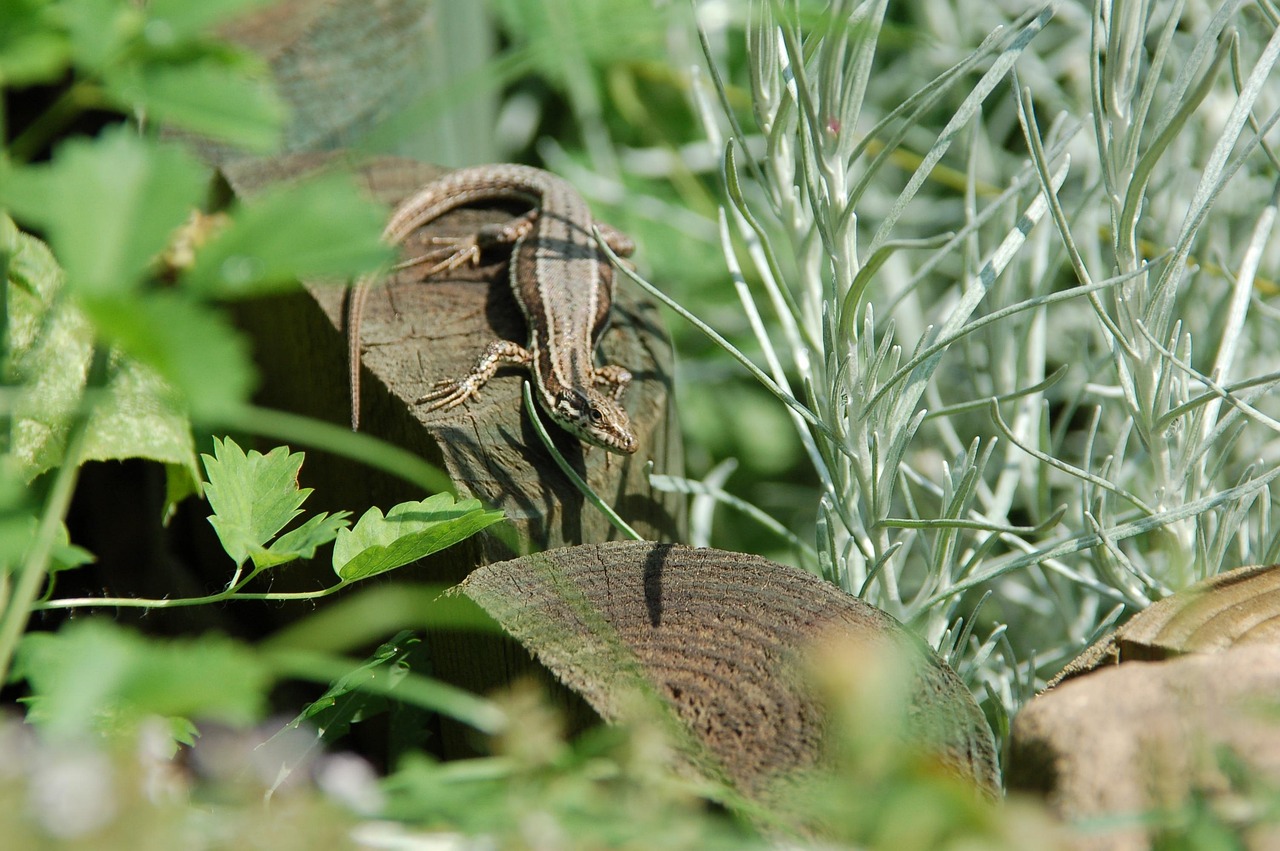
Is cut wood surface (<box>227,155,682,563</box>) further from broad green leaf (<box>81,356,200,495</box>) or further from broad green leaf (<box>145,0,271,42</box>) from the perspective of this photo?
broad green leaf (<box>145,0,271,42</box>)

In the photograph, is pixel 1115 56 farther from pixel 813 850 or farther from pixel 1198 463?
pixel 813 850

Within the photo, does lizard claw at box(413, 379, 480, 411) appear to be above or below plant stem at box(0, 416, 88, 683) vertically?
below

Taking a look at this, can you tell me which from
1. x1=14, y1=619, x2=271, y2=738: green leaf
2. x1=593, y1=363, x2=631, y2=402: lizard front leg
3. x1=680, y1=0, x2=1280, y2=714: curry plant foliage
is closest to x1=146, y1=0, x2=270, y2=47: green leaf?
x1=14, y1=619, x2=271, y2=738: green leaf

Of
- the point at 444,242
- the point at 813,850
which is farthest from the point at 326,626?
the point at 444,242

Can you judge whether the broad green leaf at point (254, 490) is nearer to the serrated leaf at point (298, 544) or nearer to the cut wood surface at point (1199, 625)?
the serrated leaf at point (298, 544)

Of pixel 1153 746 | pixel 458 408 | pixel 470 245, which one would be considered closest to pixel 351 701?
pixel 458 408
